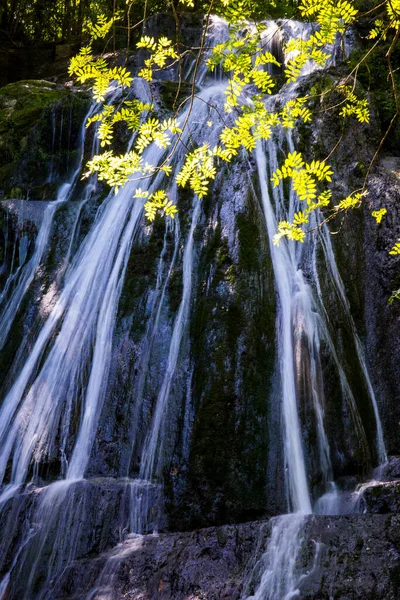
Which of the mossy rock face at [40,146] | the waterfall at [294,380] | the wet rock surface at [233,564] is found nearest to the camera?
the wet rock surface at [233,564]

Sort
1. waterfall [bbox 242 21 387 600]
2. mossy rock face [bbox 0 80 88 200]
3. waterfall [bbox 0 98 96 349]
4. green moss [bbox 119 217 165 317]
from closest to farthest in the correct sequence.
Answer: waterfall [bbox 242 21 387 600]
green moss [bbox 119 217 165 317]
waterfall [bbox 0 98 96 349]
mossy rock face [bbox 0 80 88 200]

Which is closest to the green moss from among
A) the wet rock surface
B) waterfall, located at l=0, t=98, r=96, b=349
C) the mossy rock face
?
waterfall, located at l=0, t=98, r=96, b=349

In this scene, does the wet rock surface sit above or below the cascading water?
below

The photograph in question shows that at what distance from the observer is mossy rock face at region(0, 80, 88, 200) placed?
10.6 metres

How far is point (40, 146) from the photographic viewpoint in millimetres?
10953

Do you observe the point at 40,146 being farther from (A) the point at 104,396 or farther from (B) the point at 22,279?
(A) the point at 104,396

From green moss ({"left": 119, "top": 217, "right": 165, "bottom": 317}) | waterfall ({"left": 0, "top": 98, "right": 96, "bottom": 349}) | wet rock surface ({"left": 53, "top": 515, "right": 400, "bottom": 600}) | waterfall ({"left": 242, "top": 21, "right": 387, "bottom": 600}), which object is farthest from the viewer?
waterfall ({"left": 0, "top": 98, "right": 96, "bottom": 349})

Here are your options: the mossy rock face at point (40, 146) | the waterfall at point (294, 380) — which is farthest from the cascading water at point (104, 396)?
the mossy rock face at point (40, 146)

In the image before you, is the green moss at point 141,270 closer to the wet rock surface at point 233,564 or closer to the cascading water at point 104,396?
the cascading water at point 104,396

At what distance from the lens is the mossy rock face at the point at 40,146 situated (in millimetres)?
10602

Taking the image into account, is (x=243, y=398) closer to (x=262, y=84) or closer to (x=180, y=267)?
(x=180, y=267)

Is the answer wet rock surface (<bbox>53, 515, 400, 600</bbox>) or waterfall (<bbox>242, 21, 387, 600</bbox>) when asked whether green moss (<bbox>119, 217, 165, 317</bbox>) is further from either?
wet rock surface (<bbox>53, 515, 400, 600</bbox>)

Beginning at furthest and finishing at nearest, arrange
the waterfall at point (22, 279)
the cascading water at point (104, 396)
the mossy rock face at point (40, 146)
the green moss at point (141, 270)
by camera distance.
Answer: the mossy rock face at point (40, 146)
the waterfall at point (22, 279)
the green moss at point (141, 270)
the cascading water at point (104, 396)

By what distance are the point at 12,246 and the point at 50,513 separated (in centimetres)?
520
